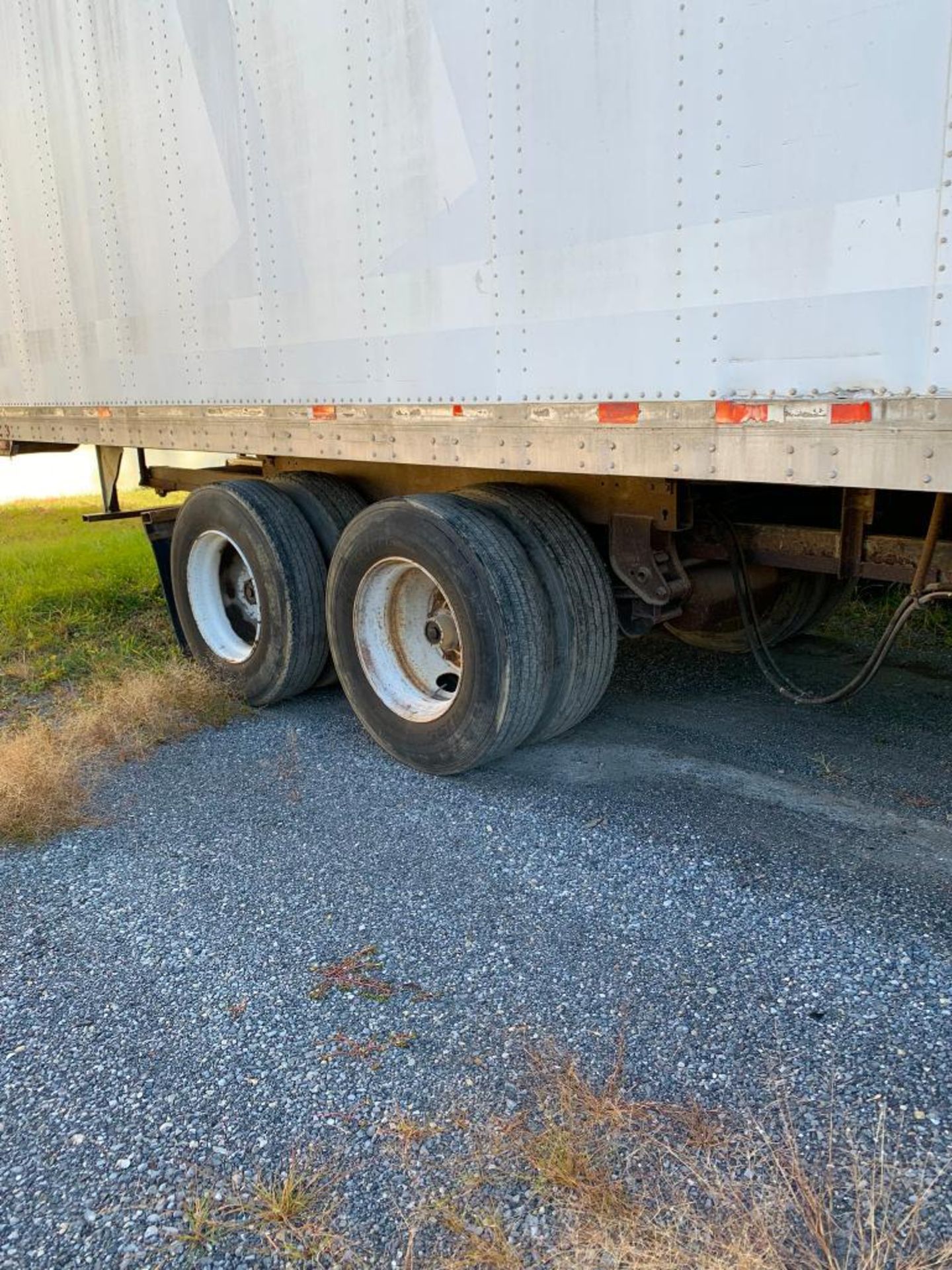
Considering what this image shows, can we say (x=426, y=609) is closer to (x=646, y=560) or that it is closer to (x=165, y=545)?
(x=646, y=560)

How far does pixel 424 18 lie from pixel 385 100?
1.08 feet

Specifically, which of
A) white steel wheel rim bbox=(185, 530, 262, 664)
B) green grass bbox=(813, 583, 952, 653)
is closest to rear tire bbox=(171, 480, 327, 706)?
white steel wheel rim bbox=(185, 530, 262, 664)

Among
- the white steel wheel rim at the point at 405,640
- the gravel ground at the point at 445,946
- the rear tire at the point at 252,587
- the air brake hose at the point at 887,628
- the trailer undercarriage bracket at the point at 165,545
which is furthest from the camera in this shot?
the trailer undercarriage bracket at the point at 165,545

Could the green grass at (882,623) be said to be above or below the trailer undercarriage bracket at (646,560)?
below

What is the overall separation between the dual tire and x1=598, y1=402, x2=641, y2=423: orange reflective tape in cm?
104

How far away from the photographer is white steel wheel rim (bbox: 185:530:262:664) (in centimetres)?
625

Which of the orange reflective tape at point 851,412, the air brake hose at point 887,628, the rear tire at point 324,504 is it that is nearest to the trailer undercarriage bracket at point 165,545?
the rear tire at point 324,504

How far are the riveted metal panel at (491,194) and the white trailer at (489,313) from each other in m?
0.01

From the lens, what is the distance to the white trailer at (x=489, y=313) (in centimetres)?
272

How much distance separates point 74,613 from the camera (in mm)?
7922

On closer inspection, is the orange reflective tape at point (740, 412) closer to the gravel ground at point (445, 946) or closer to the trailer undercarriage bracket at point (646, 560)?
the trailer undercarriage bracket at point (646, 560)

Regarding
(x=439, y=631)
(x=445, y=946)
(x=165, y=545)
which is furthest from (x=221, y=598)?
(x=445, y=946)

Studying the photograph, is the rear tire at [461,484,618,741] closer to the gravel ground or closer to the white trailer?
the white trailer

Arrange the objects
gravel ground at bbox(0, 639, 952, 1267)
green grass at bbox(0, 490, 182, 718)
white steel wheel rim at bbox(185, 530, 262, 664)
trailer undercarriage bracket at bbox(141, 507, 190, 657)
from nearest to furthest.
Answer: gravel ground at bbox(0, 639, 952, 1267), white steel wheel rim at bbox(185, 530, 262, 664), green grass at bbox(0, 490, 182, 718), trailer undercarriage bracket at bbox(141, 507, 190, 657)
